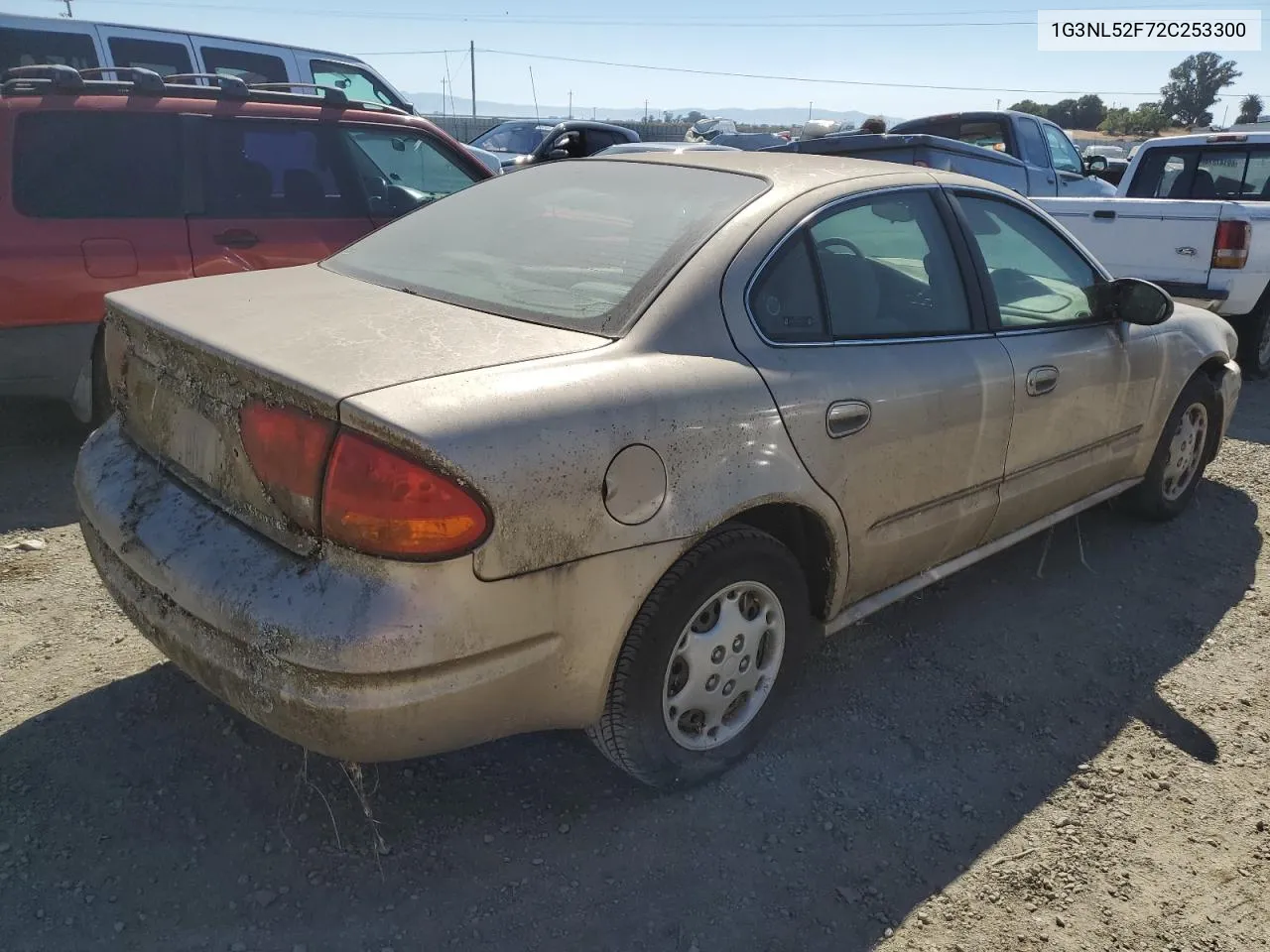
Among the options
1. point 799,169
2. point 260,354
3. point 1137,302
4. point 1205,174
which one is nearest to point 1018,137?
point 1205,174

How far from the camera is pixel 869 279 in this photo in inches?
114

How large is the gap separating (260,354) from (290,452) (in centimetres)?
27

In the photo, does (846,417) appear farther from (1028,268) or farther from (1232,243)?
(1232,243)

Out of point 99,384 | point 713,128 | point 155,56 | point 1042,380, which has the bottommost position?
point 99,384

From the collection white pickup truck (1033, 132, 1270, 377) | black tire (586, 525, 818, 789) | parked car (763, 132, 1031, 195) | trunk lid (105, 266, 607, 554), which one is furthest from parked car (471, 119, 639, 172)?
black tire (586, 525, 818, 789)

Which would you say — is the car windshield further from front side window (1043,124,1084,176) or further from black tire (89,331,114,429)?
black tire (89,331,114,429)

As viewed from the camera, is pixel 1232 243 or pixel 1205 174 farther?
pixel 1205 174

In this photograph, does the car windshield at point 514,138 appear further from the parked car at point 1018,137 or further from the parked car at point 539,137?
the parked car at point 1018,137

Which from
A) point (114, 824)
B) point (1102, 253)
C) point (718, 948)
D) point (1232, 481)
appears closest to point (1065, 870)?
point (718, 948)

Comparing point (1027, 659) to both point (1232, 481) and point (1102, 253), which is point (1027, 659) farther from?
point (1102, 253)

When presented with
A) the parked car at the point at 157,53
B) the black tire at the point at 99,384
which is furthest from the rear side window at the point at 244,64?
the black tire at the point at 99,384

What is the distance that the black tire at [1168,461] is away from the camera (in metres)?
4.23

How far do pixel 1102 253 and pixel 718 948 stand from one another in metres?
6.23

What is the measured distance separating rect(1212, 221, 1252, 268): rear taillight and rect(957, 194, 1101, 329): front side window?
3429 mm
